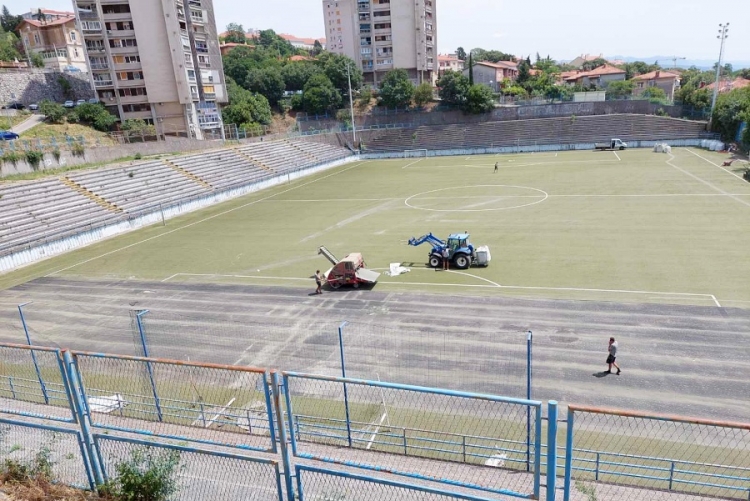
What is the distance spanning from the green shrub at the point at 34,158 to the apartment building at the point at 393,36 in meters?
75.1

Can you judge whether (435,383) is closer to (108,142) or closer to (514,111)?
(108,142)

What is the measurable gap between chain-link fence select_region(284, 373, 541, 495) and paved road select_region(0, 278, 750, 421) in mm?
1170

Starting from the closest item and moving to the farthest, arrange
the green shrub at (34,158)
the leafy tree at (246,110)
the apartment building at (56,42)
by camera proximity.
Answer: the green shrub at (34,158) < the leafy tree at (246,110) < the apartment building at (56,42)

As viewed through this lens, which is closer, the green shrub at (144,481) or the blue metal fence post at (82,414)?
the green shrub at (144,481)

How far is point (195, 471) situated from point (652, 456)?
389 inches

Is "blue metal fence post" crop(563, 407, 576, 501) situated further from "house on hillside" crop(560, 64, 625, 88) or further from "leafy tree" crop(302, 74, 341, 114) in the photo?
"house on hillside" crop(560, 64, 625, 88)

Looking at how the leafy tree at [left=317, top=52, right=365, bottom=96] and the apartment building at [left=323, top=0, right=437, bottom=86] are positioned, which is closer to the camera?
the leafy tree at [left=317, top=52, right=365, bottom=96]

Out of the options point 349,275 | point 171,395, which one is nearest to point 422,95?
point 349,275

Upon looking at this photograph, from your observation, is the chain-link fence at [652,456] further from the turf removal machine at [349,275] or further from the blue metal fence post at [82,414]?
the turf removal machine at [349,275]

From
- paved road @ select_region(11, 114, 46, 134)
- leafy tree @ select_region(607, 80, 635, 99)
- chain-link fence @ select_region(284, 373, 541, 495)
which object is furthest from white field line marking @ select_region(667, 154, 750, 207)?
paved road @ select_region(11, 114, 46, 134)

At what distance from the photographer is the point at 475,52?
633 feet

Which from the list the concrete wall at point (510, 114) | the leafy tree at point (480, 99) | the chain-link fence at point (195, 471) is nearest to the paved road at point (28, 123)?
the concrete wall at point (510, 114)

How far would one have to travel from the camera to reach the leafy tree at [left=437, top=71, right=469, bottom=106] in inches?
3201

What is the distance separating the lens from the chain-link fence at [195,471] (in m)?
8.01
